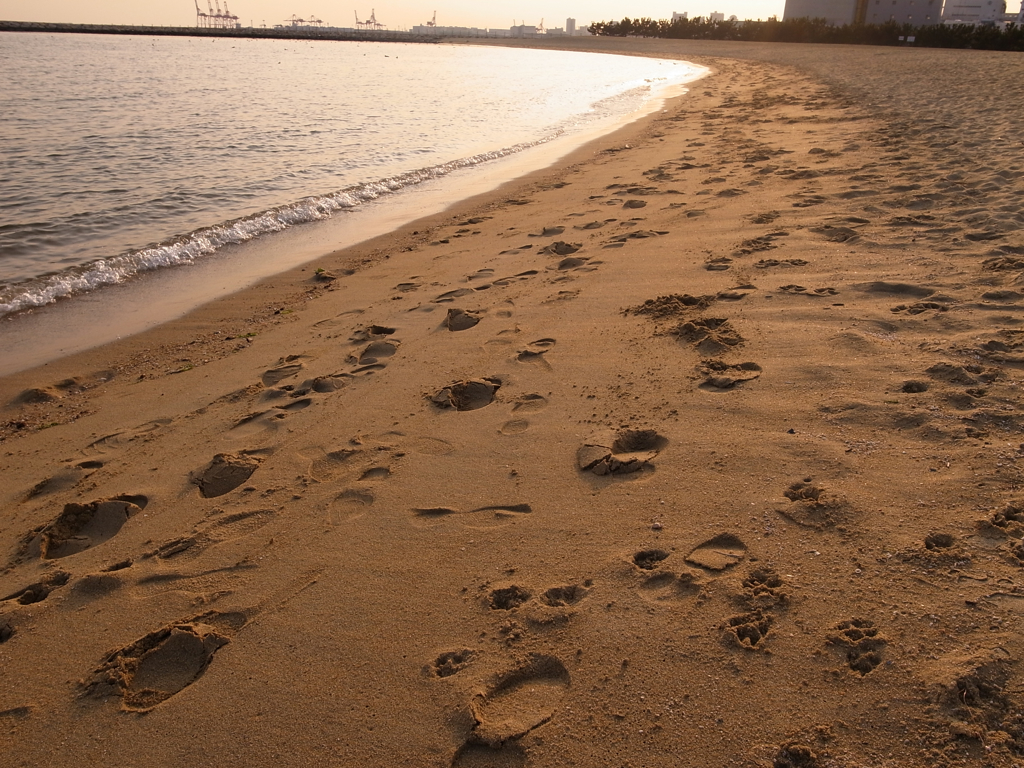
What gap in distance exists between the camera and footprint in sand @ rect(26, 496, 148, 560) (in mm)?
2285

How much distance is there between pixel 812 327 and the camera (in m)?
3.07

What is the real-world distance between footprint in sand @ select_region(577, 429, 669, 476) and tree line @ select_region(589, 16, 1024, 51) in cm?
4325

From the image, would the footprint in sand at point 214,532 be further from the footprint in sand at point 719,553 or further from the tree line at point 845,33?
the tree line at point 845,33

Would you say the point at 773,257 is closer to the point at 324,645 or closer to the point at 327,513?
the point at 327,513

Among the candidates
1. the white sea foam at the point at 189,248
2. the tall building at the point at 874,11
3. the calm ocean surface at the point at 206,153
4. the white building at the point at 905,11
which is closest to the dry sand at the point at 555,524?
the white sea foam at the point at 189,248

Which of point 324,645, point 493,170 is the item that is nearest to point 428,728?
point 324,645

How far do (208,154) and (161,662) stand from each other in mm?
11042

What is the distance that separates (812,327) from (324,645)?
262 cm

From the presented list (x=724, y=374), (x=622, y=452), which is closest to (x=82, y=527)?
(x=622, y=452)

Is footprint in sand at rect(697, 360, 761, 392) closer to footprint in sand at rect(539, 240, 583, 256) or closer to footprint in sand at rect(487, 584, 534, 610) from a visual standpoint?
footprint in sand at rect(487, 584, 534, 610)

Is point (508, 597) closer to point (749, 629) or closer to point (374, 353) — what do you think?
point (749, 629)

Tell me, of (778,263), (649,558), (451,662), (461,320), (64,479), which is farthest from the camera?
(778,263)

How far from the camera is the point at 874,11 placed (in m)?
64.1

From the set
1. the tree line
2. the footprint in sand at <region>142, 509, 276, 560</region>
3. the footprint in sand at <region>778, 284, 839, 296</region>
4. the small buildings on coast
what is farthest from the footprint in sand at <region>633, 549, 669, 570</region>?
the small buildings on coast
